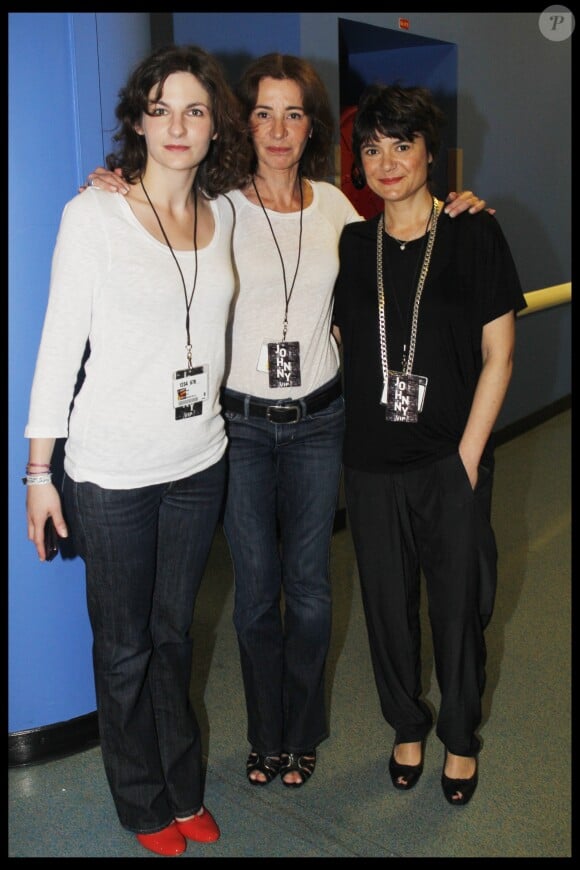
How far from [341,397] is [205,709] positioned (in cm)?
112

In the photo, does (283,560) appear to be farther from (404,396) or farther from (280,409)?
(404,396)

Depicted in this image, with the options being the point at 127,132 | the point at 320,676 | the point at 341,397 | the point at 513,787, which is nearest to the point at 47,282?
the point at 127,132

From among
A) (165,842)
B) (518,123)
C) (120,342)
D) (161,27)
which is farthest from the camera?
(518,123)

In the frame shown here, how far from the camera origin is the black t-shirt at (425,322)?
2.11 meters

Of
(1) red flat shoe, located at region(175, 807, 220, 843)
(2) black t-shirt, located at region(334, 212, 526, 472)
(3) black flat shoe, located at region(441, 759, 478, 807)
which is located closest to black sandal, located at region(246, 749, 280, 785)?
(1) red flat shoe, located at region(175, 807, 220, 843)

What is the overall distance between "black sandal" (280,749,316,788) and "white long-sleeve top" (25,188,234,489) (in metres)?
0.93

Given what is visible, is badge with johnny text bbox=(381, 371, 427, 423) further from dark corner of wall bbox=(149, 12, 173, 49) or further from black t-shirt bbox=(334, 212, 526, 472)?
dark corner of wall bbox=(149, 12, 173, 49)

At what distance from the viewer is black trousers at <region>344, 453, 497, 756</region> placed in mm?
2199

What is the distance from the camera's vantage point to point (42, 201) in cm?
225

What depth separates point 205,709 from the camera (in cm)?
278

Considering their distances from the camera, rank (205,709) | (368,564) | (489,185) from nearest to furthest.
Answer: (368,564) → (205,709) → (489,185)

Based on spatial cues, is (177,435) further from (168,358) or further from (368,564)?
(368,564)

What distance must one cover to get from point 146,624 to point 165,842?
1.73 ft

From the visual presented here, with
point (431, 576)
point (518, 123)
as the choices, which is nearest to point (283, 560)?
point (431, 576)
